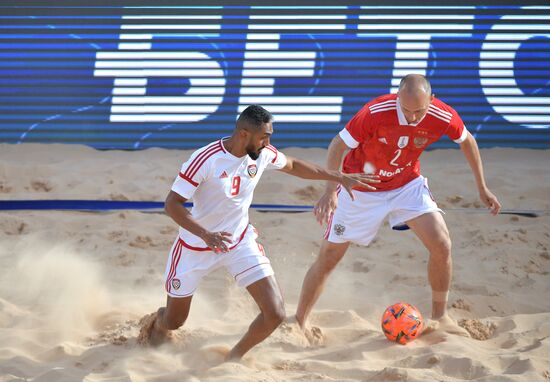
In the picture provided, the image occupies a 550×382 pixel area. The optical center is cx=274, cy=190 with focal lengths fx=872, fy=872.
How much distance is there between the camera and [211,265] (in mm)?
5039

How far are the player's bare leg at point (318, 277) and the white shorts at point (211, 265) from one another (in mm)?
760

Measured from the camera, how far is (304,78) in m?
9.48

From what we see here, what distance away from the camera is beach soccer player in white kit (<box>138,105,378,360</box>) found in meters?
4.80

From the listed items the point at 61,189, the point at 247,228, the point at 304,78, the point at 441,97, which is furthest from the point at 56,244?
the point at 441,97

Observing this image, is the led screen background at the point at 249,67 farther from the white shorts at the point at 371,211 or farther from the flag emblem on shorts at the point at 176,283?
the flag emblem on shorts at the point at 176,283

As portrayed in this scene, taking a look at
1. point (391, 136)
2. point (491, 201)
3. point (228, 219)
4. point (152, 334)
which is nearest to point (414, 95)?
point (391, 136)

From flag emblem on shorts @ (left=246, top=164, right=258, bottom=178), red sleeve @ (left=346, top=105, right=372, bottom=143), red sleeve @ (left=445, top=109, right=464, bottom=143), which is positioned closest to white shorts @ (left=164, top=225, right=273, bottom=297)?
flag emblem on shorts @ (left=246, top=164, right=258, bottom=178)

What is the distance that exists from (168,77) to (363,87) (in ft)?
6.99

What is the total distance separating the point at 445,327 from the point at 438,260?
1.41 ft

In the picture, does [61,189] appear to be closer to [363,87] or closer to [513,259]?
[363,87]

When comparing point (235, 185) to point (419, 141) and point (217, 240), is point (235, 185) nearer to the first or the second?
point (217, 240)

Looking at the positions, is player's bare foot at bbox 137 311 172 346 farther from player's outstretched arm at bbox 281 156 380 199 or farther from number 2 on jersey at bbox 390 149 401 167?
number 2 on jersey at bbox 390 149 401 167

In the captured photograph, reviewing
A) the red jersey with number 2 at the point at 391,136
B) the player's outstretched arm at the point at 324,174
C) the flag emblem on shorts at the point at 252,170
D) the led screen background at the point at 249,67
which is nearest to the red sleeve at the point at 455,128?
the red jersey with number 2 at the point at 391,136

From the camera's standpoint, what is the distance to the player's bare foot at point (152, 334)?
5234 mm
